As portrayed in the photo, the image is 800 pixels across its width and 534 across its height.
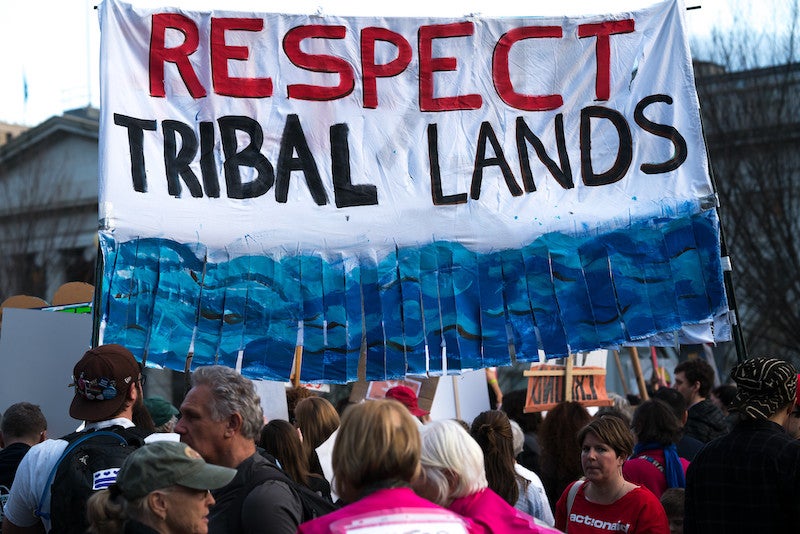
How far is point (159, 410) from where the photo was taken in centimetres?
737

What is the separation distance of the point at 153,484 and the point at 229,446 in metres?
0.57

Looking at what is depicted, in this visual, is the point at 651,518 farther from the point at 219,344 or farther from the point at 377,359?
the point at 219,344

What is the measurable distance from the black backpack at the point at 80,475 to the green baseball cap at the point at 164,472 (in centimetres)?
71

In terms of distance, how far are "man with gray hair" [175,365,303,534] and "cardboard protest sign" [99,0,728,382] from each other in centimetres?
175

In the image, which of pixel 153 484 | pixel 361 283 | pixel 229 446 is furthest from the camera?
pixel 361 283

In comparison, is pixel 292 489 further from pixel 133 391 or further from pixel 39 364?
pixel 39 364

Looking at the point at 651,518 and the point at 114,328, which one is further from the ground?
the point at 114,328

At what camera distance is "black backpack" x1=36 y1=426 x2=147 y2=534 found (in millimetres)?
4078

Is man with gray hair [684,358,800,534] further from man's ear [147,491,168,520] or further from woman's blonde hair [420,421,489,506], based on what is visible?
man's ear [147,491,168,520]

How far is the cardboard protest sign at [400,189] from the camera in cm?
581

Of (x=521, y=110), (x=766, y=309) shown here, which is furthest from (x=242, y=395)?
(x=766, y=309)

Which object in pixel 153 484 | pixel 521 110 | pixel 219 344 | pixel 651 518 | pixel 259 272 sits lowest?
pixel 651 518

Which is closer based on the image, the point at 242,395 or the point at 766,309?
the point at 242,395

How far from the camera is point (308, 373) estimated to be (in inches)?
230
